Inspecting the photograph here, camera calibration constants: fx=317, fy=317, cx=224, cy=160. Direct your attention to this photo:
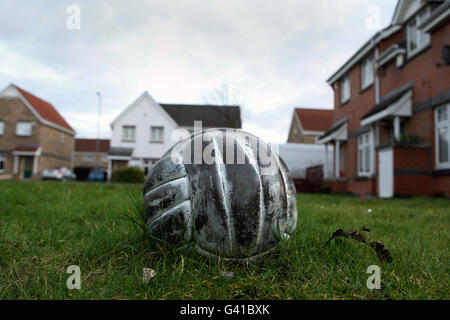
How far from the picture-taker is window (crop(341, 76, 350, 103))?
63.6 ft

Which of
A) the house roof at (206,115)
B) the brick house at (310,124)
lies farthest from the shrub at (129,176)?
the brick house at (310,124)

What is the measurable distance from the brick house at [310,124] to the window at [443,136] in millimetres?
21814

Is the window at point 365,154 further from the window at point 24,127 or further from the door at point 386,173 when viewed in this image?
the window at point 24,127

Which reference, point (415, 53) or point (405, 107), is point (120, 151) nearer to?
point (405, 107)

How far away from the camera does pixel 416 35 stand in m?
13.1

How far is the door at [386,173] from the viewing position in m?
12.1

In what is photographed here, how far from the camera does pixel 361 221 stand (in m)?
5.23

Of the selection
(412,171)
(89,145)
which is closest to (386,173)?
(412,171)

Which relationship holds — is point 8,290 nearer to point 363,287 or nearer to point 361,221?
point 363,287

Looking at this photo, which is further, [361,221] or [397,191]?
[397,191]

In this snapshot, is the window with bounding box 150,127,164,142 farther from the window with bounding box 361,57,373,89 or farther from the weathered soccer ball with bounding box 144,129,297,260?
the weathered soccer ball with bounding box 144,129,297,260

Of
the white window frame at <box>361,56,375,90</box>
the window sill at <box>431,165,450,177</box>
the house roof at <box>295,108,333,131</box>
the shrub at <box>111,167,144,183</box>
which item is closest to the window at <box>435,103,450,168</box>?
the window sill at <box>431,165,450,177</box>
